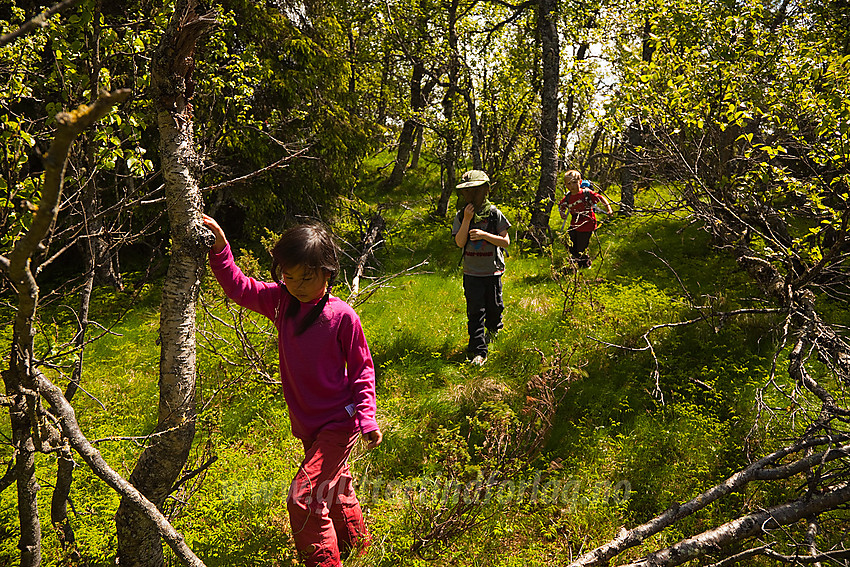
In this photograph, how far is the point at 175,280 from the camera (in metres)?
2.71

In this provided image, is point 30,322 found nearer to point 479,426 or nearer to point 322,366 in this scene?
point 322,366

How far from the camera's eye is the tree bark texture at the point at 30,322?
1.03 metres

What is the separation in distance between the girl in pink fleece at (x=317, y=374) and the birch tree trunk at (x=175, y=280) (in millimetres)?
255

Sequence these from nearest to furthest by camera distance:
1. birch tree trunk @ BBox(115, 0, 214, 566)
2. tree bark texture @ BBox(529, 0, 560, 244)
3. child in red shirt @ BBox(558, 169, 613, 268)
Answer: birch tree trunk @ BBox(115, 0, 214, 566) < child in red shirt @ BBox(558, 169, 613, 268) < tree bark texture @ BBox(529, 0, 560, 244)

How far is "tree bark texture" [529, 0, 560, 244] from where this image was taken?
375 inches

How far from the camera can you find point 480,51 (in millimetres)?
13750

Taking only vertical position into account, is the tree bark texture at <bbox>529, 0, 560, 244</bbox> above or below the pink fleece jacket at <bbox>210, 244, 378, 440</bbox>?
above

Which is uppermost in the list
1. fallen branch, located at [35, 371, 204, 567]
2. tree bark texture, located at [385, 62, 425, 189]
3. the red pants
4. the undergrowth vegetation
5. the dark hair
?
tree bark texture, located at [385, 62, 425, 189]

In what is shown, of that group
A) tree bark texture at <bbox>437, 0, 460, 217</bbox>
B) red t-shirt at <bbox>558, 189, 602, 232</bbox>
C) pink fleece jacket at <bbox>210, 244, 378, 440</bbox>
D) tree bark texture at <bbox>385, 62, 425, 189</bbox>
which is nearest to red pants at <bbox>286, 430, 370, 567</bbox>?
pink fleece jacket at <bbox>210, 244, 378, 440</bbox>

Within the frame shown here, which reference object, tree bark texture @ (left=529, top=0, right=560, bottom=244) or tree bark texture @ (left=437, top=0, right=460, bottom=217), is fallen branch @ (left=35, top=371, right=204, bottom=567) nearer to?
tree bark texture @ (left=529, top=0, right=560, bottom=244)

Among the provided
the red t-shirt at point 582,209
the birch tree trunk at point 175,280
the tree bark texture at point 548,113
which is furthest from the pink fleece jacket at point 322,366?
the tree bark texture at point 548,113

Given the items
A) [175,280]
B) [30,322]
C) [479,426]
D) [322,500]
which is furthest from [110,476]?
[479,426]

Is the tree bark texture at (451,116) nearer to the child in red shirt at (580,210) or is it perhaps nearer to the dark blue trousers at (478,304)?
the child in red shirt at (580,210)

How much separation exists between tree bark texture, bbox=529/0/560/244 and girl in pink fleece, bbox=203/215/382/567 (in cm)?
734
